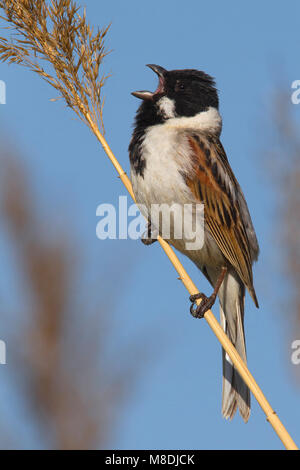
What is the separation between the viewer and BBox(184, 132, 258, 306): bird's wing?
281 centimetres

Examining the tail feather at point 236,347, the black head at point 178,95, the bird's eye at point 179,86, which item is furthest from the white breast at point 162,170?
the tail feather at point 236,347

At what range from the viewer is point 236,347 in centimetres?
311

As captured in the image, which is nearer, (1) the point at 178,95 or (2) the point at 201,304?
(2) the point at 201,304

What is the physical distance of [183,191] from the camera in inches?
108

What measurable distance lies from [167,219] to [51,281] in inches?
46.7

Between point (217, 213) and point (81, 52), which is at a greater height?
point (81, 52)

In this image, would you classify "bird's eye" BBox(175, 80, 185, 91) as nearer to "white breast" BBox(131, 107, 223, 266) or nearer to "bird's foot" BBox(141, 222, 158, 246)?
"white breast" BBox(131, 107, 223, 266)

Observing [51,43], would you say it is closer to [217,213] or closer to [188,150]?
[188,150]

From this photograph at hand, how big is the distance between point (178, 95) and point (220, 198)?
0.54 metres

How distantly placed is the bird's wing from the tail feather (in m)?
0.23

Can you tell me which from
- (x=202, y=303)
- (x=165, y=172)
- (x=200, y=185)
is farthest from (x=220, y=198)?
(x=202, y=303)

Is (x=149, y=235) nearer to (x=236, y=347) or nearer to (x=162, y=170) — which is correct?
(x=162, y=170)

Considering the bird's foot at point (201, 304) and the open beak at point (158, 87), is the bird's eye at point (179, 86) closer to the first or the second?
the open beak at point (158, 87)
